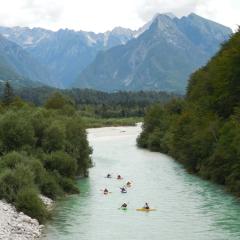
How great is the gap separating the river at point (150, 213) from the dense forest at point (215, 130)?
248 centimetres

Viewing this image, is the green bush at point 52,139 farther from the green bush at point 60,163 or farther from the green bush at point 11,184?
the green bush at point 11,184

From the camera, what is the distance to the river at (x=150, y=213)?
47750 millimetres

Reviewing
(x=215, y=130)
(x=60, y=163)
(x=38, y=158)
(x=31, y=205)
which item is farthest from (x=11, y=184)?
(x=215, y=130)

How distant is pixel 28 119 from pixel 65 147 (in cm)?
612

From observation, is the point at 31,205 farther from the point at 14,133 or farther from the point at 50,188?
the point at 14,133

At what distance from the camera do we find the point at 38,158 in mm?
67625

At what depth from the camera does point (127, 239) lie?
45688mm

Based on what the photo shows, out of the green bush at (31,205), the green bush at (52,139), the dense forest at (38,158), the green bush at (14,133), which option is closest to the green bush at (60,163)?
the dense forest at (38,158)

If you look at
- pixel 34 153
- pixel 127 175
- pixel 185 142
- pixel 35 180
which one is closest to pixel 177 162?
pixel 185 142

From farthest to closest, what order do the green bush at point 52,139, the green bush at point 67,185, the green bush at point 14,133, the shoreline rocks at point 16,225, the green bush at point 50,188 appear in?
the green bush at point 52,139 → the green bush at point 14,133 → the green bush at point 67,185 → the green bush at point 50,188 → the shoreline rocks at point 16,225

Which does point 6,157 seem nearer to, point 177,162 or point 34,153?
point 34,153

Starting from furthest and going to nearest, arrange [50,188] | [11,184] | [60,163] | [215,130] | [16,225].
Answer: [215,130], [60,163], [50,188], [11,184], [16,225]

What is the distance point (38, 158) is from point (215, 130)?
95.7 feet

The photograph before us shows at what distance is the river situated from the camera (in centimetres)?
4775
